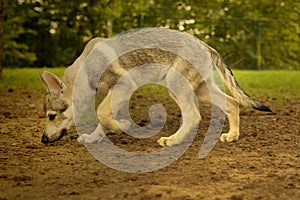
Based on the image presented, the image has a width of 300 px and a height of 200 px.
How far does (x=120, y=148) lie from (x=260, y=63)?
67.5 ft

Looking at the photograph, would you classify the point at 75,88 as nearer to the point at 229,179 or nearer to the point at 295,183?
the point at 229,179

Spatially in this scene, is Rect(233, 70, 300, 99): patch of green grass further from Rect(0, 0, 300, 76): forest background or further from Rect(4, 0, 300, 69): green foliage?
Rect(0, 0, 300, 76): forest background

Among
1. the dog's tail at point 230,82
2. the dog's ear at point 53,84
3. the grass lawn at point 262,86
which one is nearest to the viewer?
the dog's ear at point 53,84

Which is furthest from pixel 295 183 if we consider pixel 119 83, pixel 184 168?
pixel 119 83

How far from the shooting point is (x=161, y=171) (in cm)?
492

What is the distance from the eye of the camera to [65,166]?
5.19 metres

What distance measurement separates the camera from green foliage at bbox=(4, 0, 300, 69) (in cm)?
2183

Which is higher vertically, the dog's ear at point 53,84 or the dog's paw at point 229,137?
the dog's ear at point 53,84

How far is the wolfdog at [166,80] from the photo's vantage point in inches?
245

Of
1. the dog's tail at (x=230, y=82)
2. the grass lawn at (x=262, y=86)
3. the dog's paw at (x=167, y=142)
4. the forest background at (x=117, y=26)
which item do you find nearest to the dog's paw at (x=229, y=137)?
the dog's tail at (x=230, y=82)

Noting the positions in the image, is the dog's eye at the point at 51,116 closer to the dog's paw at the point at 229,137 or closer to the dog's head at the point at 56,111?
the dog's head at the point at 56,111

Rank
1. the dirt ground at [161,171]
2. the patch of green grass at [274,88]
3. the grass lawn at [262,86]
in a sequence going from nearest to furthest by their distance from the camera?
1. the dirt ground at [161,171]
2. the patch of green grass at [274,88]
3. the grass lawn at [262,86]

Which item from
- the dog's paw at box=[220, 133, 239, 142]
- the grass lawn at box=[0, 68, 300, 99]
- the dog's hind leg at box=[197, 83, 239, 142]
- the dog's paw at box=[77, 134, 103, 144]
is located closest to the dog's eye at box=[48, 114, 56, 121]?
the dog's paw at box=[77, 134, 103, 144]

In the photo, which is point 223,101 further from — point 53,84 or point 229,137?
point 53,84
